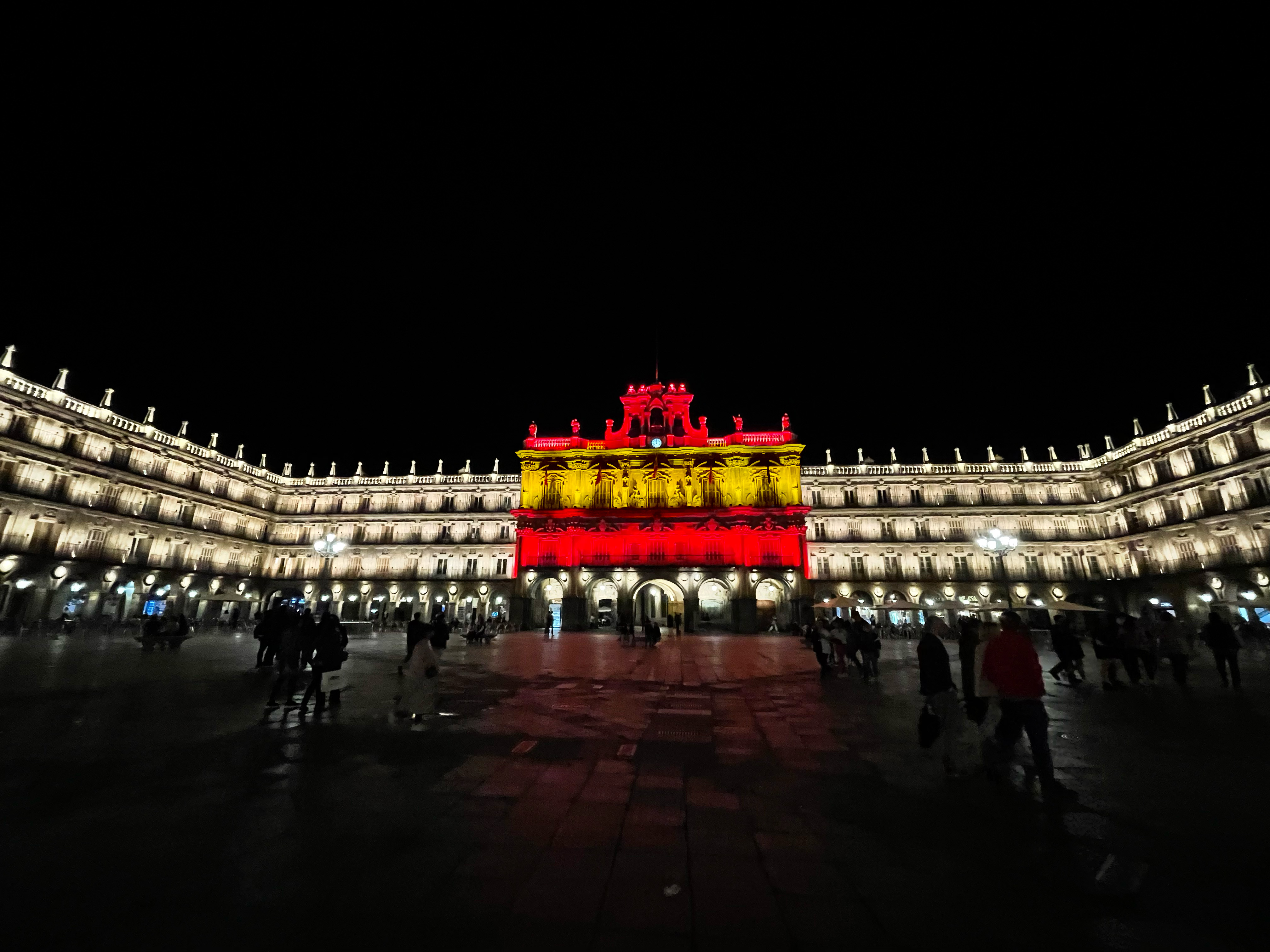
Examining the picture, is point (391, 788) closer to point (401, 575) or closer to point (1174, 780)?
point (1174, 780)

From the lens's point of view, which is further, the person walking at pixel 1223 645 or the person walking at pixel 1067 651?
the person walking at pixel 1067 651

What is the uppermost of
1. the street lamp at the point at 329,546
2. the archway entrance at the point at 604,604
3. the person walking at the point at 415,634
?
the street lamp at the point at 329,546

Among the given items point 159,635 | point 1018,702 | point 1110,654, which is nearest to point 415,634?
point 1018,702

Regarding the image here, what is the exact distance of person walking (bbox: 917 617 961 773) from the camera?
5754 millimetres

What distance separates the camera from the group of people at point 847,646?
12766mm

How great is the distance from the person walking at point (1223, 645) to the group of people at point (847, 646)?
6.38 m

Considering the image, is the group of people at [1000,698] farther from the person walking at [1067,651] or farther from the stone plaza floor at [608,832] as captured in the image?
the person walking at [1067,651]

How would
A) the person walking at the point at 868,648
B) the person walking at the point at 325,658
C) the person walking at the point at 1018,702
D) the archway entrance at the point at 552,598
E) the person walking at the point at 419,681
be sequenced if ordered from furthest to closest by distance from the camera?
the archway entrance at the point at 552,598 → the person walking at the point at 868,648 → the person walking at the point at 325,658 → the person walking at the point at 419,681 → the person walking at the point at 1018,702

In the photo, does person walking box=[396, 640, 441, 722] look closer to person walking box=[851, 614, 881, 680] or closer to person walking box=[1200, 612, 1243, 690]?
person walking box=[851, 614, 881, 680]

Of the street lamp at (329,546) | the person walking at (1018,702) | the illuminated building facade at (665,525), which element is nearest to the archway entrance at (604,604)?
the illuminated building facade at (665,525)

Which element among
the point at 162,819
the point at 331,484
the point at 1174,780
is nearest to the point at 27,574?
the point at 331,484

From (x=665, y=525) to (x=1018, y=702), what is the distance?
116 ft

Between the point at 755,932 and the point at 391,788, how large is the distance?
359 centimetres

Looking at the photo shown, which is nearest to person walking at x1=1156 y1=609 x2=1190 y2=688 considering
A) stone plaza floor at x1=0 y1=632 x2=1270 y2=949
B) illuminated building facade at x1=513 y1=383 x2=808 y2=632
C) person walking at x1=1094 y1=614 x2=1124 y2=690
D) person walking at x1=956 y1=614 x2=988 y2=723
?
person walking at x1=1094 y1=614 x2=1124 y2=690
